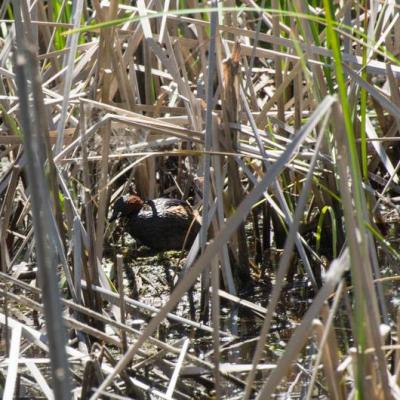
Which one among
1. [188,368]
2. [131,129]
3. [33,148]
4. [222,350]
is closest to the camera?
[33,148]

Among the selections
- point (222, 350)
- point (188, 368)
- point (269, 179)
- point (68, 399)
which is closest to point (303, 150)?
point (222, 350)

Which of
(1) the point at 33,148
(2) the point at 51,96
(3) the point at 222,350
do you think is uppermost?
(1) the point at 33,148

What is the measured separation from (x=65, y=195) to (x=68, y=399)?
1.79 m

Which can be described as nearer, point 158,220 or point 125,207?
point 158,220

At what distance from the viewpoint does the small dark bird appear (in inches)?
174

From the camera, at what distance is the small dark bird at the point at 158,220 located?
174 inches

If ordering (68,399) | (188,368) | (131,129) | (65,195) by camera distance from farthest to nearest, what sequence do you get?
1. (131,129)
2. (65,195)
3. (188,368)
4. (68,399)

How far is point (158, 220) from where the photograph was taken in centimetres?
436

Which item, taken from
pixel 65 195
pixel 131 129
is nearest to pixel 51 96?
pixel 131 129

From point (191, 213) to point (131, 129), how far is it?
28.3 inches

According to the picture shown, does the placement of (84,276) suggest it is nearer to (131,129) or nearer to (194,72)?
(131,129)

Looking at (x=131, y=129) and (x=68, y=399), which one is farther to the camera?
(x=131, y=129)

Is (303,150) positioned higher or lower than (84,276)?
higher

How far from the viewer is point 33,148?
157 cm
